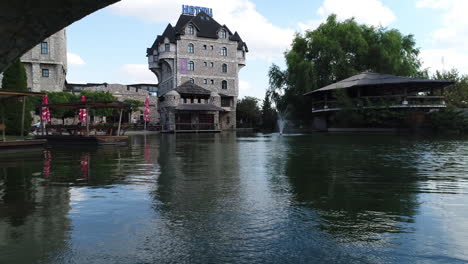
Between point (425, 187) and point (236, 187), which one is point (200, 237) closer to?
point (236, 187)

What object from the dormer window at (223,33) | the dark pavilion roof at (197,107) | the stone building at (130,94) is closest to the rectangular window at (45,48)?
the stone building at (130,94)

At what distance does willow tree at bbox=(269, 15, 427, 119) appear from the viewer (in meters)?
42.9

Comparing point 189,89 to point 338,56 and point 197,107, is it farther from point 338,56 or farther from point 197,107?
point 338,56

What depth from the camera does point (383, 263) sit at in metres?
3.54

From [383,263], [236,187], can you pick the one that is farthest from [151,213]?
[383,263]

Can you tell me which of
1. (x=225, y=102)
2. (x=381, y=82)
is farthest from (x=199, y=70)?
(x=381, y=82)

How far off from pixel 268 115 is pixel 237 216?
53.0 metres

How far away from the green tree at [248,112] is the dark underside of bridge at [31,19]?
59875mm

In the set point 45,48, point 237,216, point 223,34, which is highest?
→ point 223,34

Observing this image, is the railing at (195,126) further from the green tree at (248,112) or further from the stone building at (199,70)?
the green tree at (248,112)

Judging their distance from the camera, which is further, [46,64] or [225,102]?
[225,102]

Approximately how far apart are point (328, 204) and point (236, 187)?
216 centimetres

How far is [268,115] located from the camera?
57.9 m

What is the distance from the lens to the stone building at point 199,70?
174 ft
